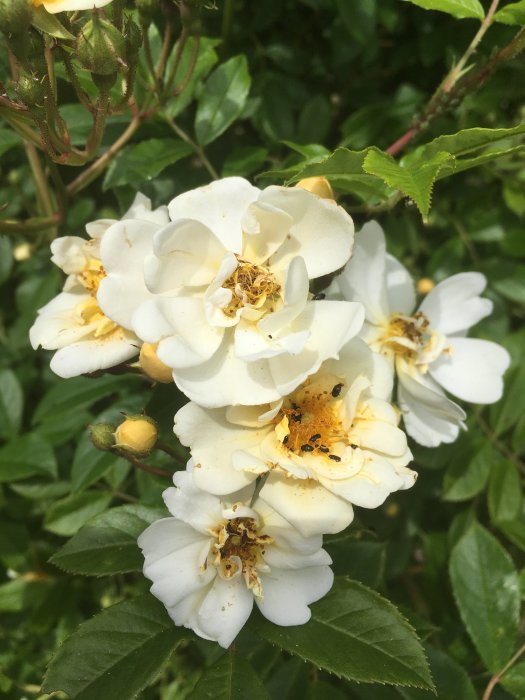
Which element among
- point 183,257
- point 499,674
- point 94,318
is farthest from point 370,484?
point 499,674

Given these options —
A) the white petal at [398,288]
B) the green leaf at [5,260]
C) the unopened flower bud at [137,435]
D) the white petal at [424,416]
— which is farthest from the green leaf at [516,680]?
the green leaf at [5,260]

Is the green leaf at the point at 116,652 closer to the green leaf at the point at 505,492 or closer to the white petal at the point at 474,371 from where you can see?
the white petal at the point at 474,371

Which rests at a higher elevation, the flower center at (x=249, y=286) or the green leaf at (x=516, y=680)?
the flower center at (x=249, y=286)

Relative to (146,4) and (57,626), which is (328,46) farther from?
(57,626)

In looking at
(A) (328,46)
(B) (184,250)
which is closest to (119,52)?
(B) (184,250)

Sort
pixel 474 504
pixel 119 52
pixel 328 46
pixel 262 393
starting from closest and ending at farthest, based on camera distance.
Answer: pixel 262 393 < pixel 119 52 < pixel 474 504 < pixel 328 46

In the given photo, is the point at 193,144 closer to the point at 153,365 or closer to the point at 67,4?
the point at 67,4
